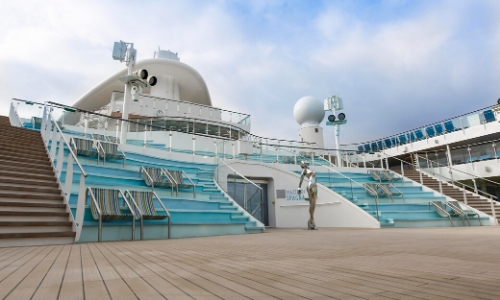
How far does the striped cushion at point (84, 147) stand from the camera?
8.16m

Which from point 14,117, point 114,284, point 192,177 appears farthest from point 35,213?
point 14,117

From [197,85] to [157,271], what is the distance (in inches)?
1020

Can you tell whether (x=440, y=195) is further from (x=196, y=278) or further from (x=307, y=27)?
(x=196, y=278)

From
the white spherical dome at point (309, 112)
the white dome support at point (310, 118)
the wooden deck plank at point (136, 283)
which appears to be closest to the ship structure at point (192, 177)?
the wooden deck plank at point (136, 283)

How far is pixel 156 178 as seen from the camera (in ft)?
26.1

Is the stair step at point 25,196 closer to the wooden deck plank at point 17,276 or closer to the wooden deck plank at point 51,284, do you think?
the wooden deck plank at point 17,276

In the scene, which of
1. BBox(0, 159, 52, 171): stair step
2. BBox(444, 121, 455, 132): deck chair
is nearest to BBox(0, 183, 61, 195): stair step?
BBox(0, 159, 52, 171): stair step

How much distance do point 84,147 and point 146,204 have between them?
3.40 meters

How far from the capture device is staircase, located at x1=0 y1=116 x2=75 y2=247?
454 cm

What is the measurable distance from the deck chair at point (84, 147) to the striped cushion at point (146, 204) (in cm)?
285

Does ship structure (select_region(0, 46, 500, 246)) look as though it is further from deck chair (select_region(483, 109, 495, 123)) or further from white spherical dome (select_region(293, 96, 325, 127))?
white spherical dome (select_region(293, 96, 325, 127))

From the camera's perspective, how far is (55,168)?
21.8 feet

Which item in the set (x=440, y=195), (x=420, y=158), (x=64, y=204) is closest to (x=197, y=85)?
(x=420, y=158)

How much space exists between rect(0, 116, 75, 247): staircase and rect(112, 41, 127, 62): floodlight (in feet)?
20.2
